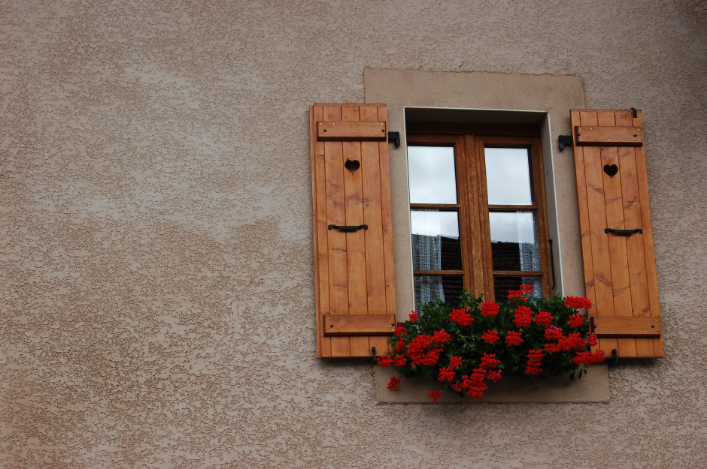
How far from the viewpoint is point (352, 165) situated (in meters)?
4.88

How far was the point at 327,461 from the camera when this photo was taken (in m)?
4.47

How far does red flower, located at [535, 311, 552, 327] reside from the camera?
441cm

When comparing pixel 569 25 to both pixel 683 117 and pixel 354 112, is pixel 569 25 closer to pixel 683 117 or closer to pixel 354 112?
pixel 683 117

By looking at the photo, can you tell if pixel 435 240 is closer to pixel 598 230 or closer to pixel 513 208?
pixel 513 208

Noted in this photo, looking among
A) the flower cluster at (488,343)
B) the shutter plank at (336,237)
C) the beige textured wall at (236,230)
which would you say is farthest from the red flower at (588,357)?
the shutter plank at (336,237)

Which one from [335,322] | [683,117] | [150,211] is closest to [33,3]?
[150,211]

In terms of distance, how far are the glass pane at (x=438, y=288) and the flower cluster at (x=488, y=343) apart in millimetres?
366

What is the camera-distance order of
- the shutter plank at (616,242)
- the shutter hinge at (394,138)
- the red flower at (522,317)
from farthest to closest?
1. the shutter hinge at (394,138)
2. the shutter plank at (616,242)
3. the red flower at (522,317)

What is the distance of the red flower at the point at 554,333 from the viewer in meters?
4.38

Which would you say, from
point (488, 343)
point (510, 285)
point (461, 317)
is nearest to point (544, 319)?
point (488, 343)

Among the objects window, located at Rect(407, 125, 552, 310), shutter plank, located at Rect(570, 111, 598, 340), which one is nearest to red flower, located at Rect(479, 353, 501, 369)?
window, located at Rect(407, 125, 552, 310)

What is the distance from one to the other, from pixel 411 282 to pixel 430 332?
1.35 ft

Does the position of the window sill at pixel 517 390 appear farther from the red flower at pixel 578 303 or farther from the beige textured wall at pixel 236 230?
the red flower at pixel 578 303

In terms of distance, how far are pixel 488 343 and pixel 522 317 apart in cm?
22
